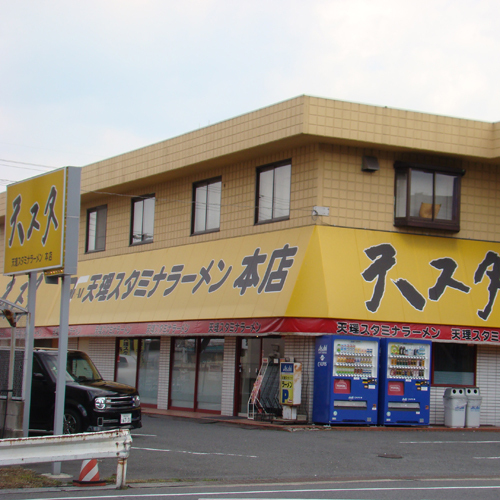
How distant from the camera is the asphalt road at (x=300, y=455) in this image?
→ 12.2 m

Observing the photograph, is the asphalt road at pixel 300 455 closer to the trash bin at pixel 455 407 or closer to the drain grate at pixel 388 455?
the drain grate at pixel 388 455

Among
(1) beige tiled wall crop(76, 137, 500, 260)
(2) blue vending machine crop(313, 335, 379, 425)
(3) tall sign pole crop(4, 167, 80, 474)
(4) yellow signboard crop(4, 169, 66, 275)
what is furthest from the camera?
(1) beige tiled wall crop(76, 137, 500, 260)

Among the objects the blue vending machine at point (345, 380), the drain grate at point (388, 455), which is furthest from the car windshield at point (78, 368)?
the drain grate at point (388, 455)

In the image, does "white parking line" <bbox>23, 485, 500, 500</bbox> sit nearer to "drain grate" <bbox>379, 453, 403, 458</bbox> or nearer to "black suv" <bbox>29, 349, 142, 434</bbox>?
"drain grate" <bbox>379, 453, 403, 458</bbox>

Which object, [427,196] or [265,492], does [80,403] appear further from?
[427,196]

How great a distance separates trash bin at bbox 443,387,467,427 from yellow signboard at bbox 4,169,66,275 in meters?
12.2

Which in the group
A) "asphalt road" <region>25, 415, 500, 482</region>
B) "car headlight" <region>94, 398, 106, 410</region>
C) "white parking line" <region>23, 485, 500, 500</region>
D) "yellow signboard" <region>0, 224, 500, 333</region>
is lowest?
"asphalt road" <region>25, 415, 500, 482</region>

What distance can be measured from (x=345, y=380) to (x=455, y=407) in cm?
340

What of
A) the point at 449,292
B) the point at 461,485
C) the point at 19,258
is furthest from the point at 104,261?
the point at 461,485

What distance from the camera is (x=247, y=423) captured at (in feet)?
64.5

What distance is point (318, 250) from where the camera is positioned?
784 inches

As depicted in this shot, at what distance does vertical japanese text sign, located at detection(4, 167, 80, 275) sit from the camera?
12109mm

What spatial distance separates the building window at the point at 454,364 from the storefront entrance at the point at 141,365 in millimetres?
9188

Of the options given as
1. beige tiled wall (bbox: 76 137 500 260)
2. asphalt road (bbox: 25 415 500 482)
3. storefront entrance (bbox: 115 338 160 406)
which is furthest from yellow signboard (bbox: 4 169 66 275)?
storefront entrance (bbox: 115 338 160 406)
